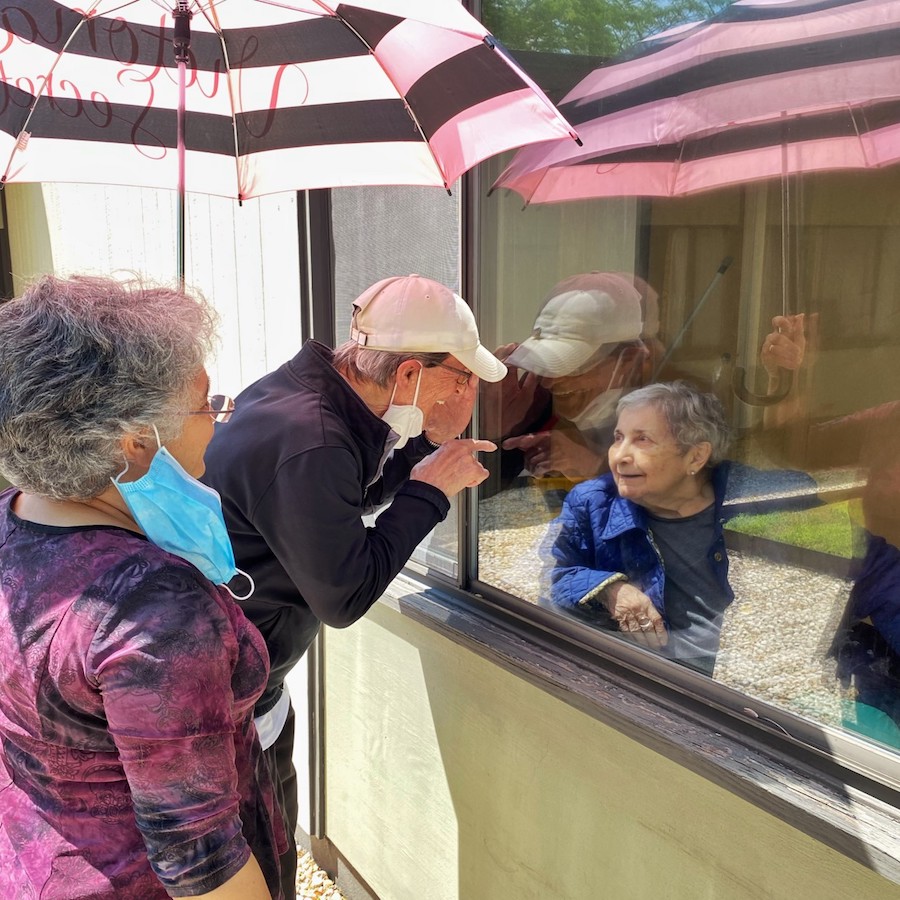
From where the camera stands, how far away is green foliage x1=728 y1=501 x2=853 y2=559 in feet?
5.79

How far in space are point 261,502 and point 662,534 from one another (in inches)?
37.7

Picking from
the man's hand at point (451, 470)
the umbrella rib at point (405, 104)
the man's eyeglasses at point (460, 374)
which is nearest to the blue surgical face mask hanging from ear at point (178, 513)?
the man's hand at point (451, 470)

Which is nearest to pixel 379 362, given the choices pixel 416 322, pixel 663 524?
pixel 416 322

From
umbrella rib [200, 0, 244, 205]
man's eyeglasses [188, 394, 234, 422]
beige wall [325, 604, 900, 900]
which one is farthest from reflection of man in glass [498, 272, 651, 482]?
man's eyeglasses [188, 394, 234, 422]

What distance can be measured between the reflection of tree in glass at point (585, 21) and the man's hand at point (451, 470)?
963 millimetres

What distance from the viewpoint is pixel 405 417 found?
6.60ft

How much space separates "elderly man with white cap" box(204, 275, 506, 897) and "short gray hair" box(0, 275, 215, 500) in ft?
1.60

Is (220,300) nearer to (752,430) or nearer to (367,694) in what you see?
(367,694)

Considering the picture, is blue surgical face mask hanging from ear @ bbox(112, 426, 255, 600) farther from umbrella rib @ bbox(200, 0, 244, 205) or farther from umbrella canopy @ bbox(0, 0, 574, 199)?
umbrella rib @ bbox(200, 0, 244, 205)

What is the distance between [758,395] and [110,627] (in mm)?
1383

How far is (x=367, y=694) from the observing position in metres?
2.90

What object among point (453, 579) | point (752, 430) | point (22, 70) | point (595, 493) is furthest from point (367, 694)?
point (22, 70)

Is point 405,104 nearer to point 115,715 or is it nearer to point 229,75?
point 229,75

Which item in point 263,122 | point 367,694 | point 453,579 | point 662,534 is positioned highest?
point 263,122
